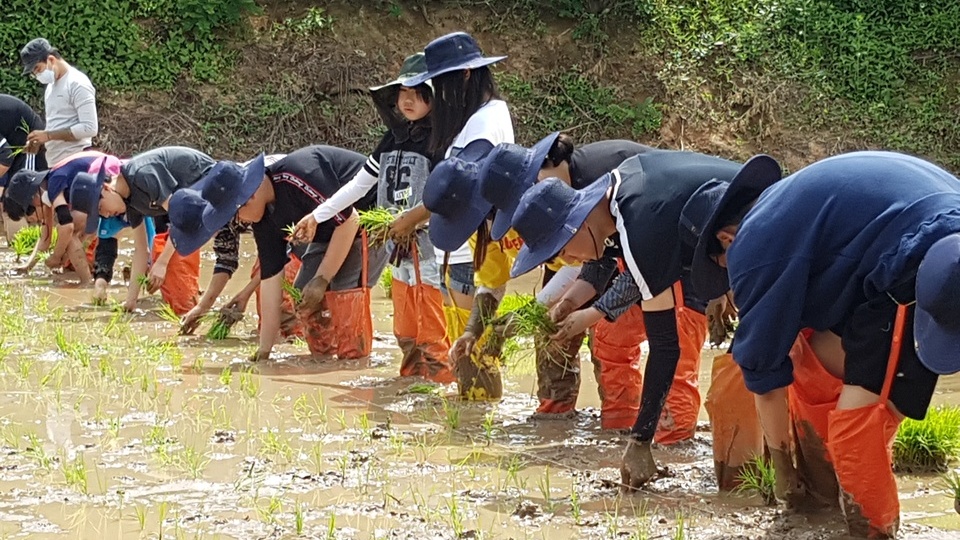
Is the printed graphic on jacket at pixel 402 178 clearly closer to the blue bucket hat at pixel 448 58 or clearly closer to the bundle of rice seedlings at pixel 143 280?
the blue bucket hat at pixel 448 58

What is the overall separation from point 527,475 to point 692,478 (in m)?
0.61

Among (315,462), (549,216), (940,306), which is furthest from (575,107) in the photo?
(940,306)

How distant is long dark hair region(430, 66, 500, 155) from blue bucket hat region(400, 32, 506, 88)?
0.04 m

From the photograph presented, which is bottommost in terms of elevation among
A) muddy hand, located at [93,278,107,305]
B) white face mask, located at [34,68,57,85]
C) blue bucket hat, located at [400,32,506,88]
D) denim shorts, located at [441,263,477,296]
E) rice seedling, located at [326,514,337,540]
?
rice seedling, located at [326,514,337,540]

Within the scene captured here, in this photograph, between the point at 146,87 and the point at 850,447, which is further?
the point at 146,87

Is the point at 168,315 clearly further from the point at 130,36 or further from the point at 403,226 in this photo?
the point at 130,36

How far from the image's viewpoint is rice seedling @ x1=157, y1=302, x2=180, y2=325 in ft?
25.0

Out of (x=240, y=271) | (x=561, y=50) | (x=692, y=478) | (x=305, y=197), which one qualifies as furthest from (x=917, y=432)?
(x=561, y=50)

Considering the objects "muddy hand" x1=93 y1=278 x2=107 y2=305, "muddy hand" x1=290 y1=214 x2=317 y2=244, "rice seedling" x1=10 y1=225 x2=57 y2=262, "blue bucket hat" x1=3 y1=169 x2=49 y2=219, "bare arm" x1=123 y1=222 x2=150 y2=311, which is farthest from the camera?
"rice seedling" x1=10 y1=225 x2=57 y2=262

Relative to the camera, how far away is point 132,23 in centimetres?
1477

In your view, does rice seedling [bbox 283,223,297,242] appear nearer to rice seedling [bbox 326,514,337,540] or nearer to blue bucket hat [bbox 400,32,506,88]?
blue bucket hat [bbox 400,32,506,88]

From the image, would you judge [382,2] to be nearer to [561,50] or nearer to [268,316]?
[561,50]

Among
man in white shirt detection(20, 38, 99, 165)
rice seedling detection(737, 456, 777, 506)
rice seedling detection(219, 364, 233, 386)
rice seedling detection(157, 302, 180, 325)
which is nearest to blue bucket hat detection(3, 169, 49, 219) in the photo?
man in white shirt detection(20, 38, 99, 165)

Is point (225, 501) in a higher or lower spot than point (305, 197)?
lower
